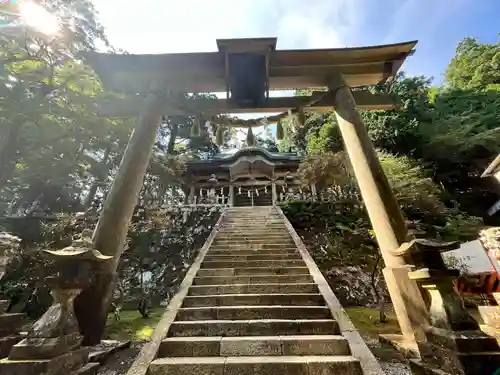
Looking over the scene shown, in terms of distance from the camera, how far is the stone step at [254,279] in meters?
5.41

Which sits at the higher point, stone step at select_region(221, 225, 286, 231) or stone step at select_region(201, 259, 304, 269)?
stone step at select_region(221, 225, 286, 231)

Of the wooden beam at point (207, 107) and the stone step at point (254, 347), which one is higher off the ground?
the wooden beam at point (207, 107)

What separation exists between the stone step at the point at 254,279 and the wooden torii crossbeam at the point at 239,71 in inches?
149

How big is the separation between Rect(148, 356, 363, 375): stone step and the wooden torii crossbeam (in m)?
4.92

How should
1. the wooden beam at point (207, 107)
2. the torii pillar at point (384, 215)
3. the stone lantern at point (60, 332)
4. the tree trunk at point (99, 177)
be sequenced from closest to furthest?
the stone lantern at point (60, 332) → the torii pillar at point (384, 215) → the wooden beam at point (207, 107) → the tree trunk at point (99, 177)

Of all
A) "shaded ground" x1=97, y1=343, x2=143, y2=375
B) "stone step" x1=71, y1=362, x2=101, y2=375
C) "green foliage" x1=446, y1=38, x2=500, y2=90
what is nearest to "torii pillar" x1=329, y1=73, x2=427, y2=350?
"stone step" x1=71, y1=362, x2=101, y2=375

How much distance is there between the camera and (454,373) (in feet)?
7.77

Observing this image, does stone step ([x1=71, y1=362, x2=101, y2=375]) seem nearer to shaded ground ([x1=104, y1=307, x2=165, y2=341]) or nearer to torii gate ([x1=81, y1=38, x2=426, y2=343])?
torii gate ([x1=81, y1=38, x2=426, y2=343])

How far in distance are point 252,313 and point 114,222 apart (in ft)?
8.58

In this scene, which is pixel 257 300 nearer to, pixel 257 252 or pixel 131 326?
pixel 257 252

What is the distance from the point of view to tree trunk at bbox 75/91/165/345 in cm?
344

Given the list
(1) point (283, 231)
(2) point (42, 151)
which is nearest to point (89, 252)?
(1) point (283, 231)

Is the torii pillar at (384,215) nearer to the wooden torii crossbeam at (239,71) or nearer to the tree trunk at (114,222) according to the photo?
the wooden torii crossbeam at (239,71)

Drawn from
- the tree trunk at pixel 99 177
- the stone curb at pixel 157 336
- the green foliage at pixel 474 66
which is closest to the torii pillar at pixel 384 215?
the stone curb at pixel 157 336
